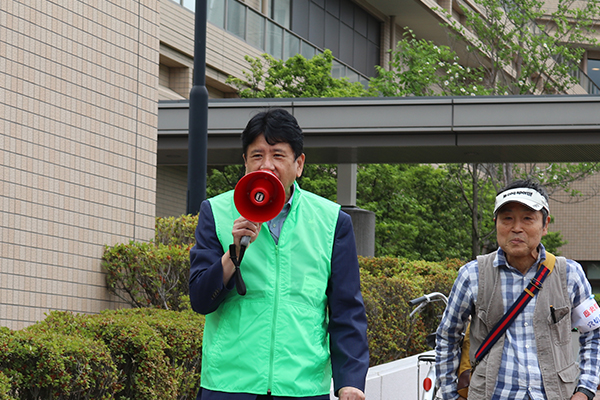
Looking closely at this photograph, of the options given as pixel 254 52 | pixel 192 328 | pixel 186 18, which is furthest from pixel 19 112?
pixel 254 52

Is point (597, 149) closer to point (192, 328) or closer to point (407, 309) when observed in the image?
point (407, 309)

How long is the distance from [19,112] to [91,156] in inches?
39.0

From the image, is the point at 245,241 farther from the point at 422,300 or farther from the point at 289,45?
the point at 289,45

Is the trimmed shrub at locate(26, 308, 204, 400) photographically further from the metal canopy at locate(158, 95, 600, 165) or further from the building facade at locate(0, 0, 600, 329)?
the metal canopy at locate(158, 95, 600, 165)

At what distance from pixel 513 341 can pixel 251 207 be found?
144cm

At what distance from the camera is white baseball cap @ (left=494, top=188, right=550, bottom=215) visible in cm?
378

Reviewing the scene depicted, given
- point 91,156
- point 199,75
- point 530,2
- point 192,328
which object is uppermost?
point 530,2

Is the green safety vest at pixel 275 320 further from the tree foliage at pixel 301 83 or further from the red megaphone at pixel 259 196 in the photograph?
the tree foliage at pixel 301 83

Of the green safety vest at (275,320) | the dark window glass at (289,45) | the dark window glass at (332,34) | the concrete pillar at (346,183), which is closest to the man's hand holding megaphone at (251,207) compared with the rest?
the green safety vest at (275,320)

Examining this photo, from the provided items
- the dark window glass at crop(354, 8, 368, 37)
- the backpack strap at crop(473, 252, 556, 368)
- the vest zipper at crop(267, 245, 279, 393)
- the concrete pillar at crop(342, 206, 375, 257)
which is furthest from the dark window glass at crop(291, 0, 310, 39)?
the vest zipper at crop(267, 245, 279, 393)

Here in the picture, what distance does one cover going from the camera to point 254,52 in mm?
24203

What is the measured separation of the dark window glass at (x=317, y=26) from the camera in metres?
27.8

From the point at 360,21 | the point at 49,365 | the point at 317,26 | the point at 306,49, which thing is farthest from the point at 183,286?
the point at 360,21

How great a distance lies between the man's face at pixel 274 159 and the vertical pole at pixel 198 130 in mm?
5814
